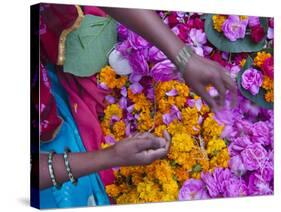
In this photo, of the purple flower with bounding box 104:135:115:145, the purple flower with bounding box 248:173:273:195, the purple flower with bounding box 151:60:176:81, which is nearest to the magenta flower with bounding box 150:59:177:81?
the purple flower with bounding box 151:60:176:81

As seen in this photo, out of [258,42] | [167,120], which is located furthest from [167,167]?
[258,42]

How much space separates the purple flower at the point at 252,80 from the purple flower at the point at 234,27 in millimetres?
286

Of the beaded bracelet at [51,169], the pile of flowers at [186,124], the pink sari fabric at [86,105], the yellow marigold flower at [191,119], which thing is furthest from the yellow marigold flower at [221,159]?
the beaded bracelet at [51,169]

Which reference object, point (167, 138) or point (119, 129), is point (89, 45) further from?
point (167, 138)

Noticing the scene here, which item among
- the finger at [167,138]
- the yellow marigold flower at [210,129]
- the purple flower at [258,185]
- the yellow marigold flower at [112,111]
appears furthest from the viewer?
the purple flower at [258,185]

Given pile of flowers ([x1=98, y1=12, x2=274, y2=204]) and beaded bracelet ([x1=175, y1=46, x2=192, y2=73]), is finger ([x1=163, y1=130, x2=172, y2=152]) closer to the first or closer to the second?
pile of flowers ([x1=98, y1=12, x2=274, y2=204])

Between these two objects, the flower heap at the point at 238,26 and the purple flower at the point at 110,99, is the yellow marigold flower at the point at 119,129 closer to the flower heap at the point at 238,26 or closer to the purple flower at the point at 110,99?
the purple flower at the point at 110,99

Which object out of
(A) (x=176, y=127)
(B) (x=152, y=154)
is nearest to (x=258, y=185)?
(A) (x=176, y=127)

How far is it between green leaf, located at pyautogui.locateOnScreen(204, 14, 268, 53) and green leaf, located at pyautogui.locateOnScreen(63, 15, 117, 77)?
0.80 metres

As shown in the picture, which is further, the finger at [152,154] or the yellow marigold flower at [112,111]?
the finger at [152,154]

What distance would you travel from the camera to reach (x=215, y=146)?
5980mm

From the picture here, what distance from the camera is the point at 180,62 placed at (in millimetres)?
5816

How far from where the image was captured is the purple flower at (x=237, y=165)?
239 inches

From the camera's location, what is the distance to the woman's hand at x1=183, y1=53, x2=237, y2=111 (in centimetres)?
586
